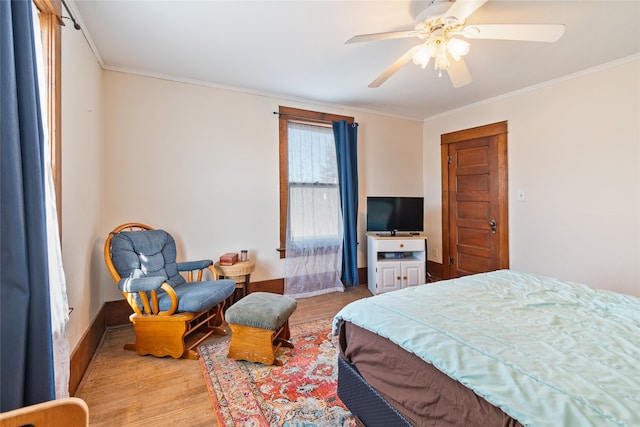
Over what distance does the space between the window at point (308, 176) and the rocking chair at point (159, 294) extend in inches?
47.9

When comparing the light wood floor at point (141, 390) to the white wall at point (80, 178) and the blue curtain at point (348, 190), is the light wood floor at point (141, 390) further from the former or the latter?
the blue curtain at point (348, 190)

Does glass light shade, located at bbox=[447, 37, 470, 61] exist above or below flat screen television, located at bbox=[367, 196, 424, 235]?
above

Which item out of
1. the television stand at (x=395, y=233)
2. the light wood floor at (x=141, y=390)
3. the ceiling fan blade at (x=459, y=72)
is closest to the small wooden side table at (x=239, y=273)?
the light wood floor at (x=141, y=390)

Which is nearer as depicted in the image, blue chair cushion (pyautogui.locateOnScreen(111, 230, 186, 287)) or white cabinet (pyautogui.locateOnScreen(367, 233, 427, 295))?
blue chair cushion (pyautogui.locateOnScreen(111, 230, 186, 287))

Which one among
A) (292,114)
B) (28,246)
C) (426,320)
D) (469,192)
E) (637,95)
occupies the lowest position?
(426,320)

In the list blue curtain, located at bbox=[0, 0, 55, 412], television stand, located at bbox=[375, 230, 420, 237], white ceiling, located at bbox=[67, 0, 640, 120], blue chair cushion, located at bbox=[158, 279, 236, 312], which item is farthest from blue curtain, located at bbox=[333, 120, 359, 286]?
blue curtain, located at bbox=[0, 0, 55, 412]

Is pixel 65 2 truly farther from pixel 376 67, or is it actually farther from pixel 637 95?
pixel 637 95

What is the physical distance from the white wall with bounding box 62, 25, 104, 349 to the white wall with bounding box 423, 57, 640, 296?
4.24 meters

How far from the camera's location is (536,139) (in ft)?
10.3

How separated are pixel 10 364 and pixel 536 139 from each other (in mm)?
4332

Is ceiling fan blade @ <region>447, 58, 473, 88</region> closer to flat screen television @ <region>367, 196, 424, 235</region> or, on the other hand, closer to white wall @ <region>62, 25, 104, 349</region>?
flat screen television @ <region>367, 196, 424, 235</region>

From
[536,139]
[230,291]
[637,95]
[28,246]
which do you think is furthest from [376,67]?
[28,246]

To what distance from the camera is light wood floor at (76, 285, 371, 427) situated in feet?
4.99

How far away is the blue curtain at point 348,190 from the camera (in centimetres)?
364
